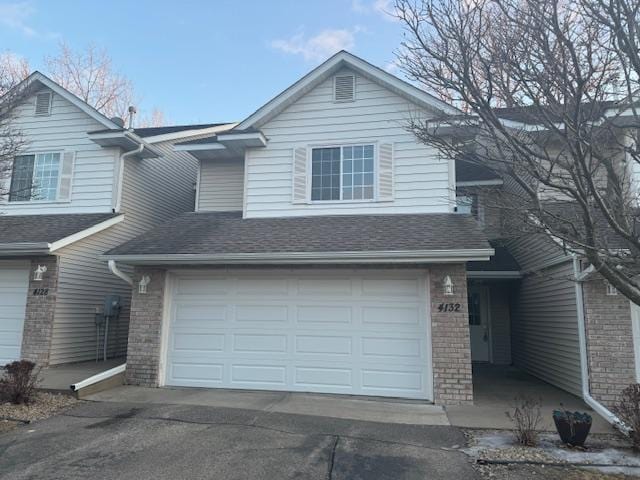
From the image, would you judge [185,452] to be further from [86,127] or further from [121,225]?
[86,127]

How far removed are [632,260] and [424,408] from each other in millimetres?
4431

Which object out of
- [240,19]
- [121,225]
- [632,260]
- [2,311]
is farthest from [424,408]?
[240,19]

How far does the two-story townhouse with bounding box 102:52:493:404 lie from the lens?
8.09 meters

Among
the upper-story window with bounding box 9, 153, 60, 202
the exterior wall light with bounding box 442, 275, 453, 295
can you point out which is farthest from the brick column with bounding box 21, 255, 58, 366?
the exterior wall light with bounding box 442, 275, 453, 295

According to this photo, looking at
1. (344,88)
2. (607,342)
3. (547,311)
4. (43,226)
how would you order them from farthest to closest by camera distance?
(43,226)
(344,88)
(547,311)
(607,342)

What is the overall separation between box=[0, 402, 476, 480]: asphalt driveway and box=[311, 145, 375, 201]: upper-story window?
16.4 feet

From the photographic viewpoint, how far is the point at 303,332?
8703mm

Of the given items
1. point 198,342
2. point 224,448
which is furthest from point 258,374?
point 224,448

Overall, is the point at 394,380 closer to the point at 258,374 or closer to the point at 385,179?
the point at 258,374

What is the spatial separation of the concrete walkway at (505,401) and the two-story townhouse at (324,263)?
596 millimetres

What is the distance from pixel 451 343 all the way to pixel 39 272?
29.7 feet

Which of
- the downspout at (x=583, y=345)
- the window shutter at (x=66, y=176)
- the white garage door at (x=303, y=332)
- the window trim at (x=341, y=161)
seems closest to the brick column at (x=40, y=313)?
the window shutter at (x=66, y=176)

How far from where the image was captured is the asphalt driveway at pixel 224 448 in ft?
15.8

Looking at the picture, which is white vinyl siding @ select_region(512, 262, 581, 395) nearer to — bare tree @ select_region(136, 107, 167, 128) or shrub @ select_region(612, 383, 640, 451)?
shrub @ select_region(612, 383, 640, 451)
